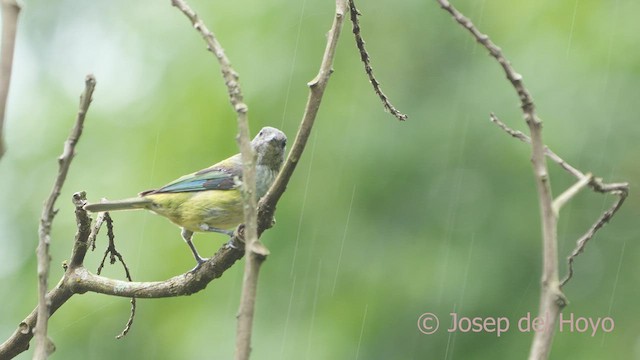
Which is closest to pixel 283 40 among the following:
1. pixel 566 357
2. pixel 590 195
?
pixel 590 195

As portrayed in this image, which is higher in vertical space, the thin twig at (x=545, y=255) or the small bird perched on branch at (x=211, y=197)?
the small bird perched on branch at (x=211, y=197)

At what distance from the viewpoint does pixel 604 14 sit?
29.8ft

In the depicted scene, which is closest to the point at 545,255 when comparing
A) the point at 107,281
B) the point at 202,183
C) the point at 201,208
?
the point at 107,281

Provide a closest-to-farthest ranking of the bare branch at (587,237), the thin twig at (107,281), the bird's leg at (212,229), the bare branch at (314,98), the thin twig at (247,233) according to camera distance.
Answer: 1. the thin twig at (247,233)
2. the bare branch at (314,98)
3. the bare branch at (587,237)
4. the thin twig at (107,281)
5. the bird's leg at (212,229)

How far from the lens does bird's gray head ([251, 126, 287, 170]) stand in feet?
16.3

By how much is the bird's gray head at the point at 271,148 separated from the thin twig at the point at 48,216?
3.44 meters

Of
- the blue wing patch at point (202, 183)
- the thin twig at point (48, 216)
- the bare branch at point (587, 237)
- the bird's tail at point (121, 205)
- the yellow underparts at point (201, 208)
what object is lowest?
the thin twig at point (48, 216)

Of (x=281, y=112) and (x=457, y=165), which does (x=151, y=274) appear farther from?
(x=457, y=165)

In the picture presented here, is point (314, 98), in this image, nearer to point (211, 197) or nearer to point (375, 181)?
point (211, 197)

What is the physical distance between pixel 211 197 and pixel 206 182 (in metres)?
0.28

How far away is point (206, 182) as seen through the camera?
5.12m

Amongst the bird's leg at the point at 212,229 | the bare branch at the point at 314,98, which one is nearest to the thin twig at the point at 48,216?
the bare branch at the point at 314,98

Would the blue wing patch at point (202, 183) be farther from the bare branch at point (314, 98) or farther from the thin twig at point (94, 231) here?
the bare branch at point (314, 98)

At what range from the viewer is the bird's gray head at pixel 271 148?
498 centimetres
